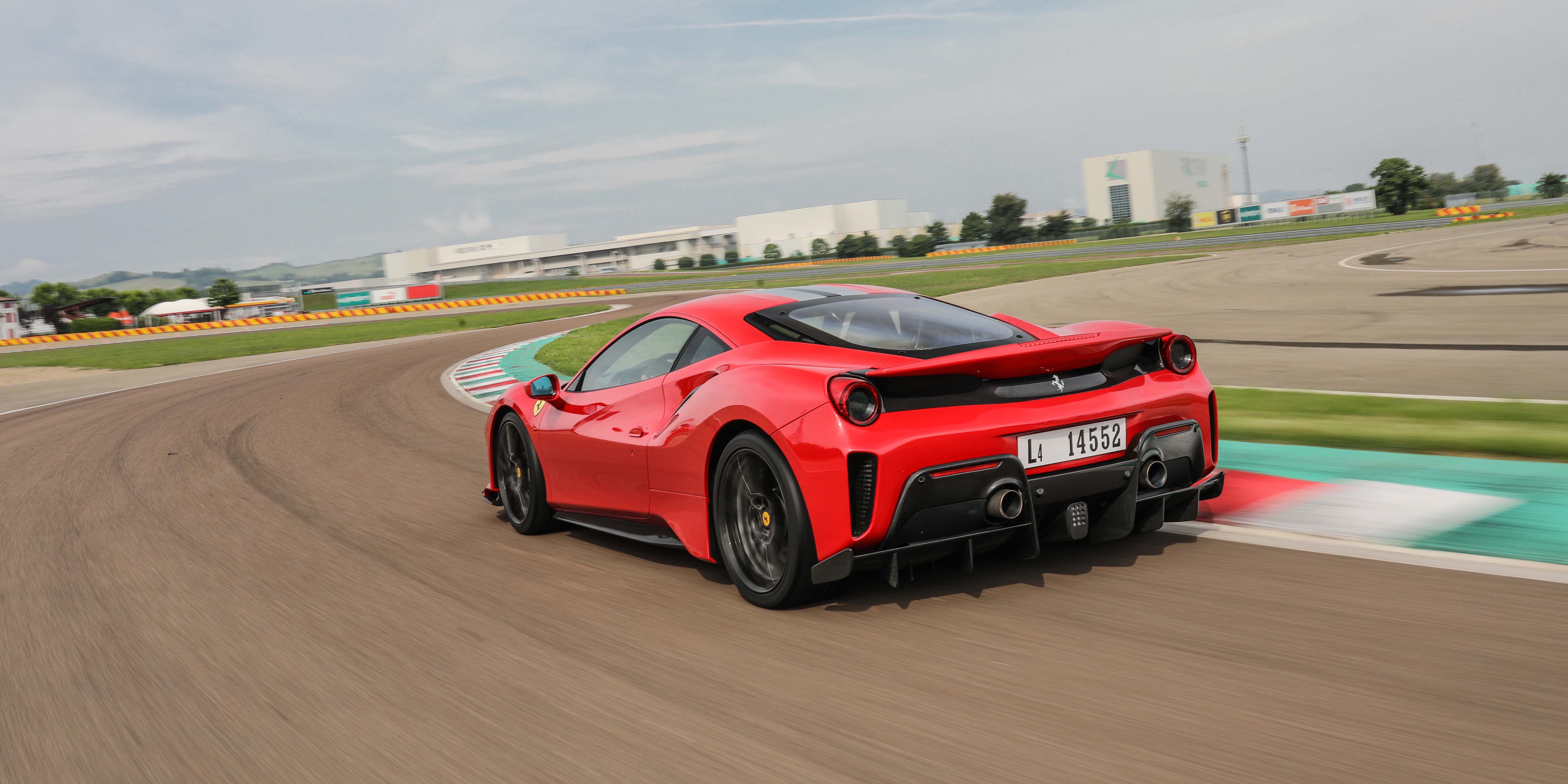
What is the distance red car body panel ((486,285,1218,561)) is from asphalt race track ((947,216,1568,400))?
16.5 ft

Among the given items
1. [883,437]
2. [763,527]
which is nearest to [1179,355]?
[883,437]

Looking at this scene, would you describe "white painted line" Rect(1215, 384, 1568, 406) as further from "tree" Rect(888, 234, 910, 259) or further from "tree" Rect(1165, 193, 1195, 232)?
"tree" Rect(1165, 193, 1195, 232)

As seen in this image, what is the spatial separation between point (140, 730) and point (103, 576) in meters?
2.46

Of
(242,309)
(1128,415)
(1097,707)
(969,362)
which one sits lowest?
(1097,707)

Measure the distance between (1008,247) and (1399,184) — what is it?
26895mm

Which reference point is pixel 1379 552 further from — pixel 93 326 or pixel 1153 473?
pixel 93 326

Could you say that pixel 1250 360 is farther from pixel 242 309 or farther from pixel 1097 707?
pixel 242 309

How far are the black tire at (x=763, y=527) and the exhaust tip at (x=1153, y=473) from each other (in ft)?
3.70

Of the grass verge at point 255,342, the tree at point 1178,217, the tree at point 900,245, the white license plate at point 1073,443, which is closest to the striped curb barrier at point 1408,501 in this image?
the white license plate at point 1073,443

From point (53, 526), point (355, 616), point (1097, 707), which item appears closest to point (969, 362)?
point (1097, 707)

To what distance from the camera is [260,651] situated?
4.00 m

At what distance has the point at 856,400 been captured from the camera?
363 cm

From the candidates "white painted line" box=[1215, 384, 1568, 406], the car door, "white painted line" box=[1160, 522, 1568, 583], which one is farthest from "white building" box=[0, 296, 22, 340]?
"white painted line" box=[1160, 522, 1568, 583]

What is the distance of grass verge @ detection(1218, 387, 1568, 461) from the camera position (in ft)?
19.1
